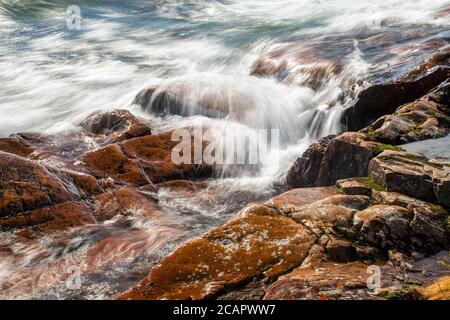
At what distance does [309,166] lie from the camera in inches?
344

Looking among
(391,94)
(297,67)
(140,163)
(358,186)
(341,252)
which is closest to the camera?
(341,252)

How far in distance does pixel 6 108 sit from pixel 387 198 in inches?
554

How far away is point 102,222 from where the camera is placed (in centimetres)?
795

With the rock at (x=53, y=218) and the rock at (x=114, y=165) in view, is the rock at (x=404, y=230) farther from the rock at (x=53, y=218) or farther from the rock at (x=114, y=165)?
the rock at (x=114, y=165)

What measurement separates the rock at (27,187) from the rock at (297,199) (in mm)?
3842

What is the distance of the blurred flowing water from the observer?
6.89 m

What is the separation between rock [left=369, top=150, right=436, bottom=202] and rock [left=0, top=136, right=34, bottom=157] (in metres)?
7.13

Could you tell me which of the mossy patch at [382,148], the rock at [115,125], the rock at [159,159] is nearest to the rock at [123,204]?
the rock at [159,159]

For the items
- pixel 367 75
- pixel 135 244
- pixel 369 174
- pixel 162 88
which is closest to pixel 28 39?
pixel 162 88

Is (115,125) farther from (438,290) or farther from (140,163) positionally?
(438,290)

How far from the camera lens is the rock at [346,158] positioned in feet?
23.1

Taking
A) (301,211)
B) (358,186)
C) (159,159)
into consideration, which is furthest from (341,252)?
(159,159)

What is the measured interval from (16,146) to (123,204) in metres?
3.23
